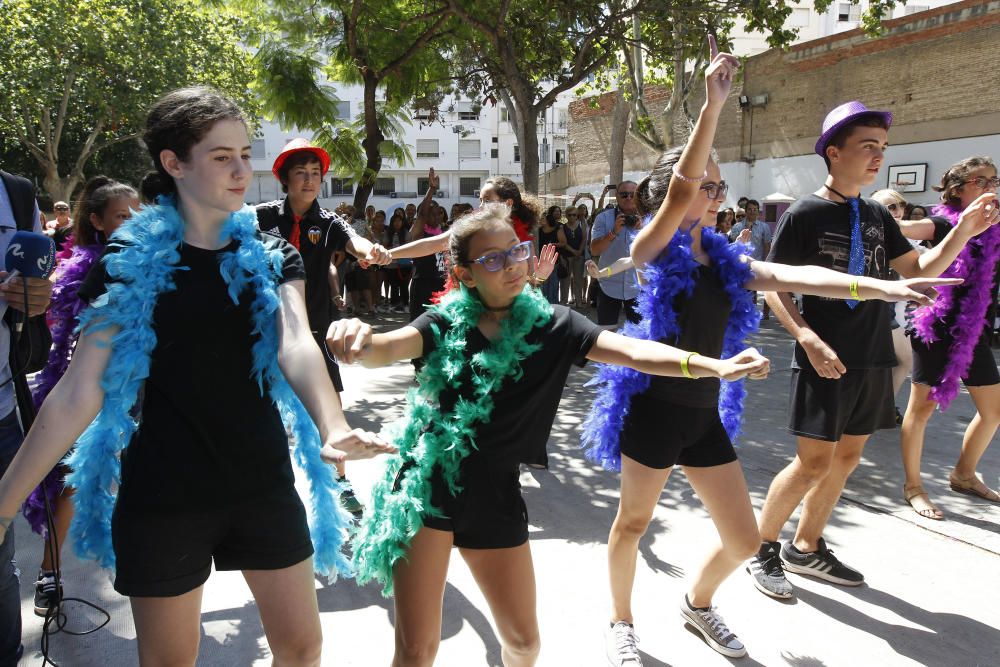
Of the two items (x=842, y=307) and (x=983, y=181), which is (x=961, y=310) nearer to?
(x=983, y=181)

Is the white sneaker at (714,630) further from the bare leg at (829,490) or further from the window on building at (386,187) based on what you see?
the window on building at (386,187)

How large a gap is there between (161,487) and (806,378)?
2.85 metres

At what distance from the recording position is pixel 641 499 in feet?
9.59

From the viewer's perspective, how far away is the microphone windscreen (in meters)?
2.44

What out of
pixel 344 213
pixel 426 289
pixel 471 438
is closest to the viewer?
pixel 471 438

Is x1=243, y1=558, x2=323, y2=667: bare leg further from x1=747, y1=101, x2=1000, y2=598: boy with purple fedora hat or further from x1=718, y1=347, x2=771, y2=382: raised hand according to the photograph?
x1=747, y1=101, x2=1000, y2=598: boy with purple fedora hat

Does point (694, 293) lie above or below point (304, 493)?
above

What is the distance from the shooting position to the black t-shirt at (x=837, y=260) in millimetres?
3484

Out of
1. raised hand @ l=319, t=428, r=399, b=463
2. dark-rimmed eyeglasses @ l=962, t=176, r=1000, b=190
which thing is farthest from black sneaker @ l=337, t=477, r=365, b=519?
dark-rimmed eyeglasses @ l=962, t=176, r=1000, b=190

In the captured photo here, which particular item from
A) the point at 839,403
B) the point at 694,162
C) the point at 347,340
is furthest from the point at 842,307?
the point at 347,340

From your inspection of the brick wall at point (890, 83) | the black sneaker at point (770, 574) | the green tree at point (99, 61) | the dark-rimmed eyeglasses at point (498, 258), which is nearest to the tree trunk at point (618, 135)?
the brick wall at point (890, 83)

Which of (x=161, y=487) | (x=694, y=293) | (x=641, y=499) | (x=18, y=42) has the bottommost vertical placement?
(x=641, y=499)

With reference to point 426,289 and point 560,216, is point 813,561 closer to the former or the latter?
point 426,289

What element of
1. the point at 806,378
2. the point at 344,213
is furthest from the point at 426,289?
the point at 344,213
